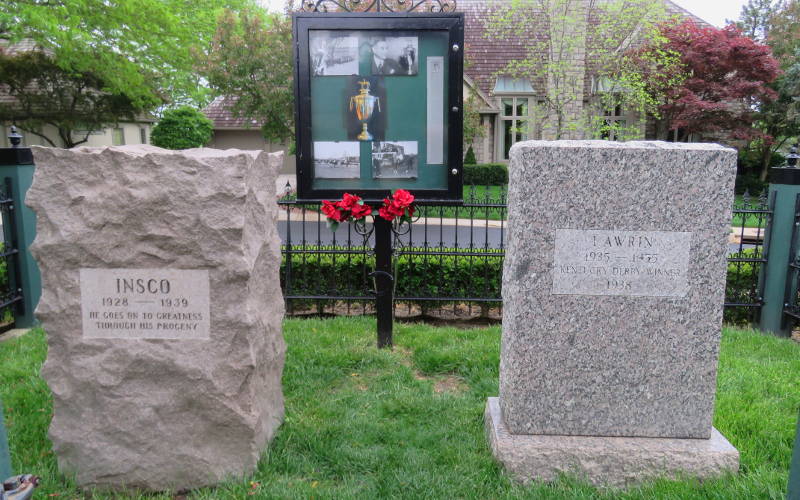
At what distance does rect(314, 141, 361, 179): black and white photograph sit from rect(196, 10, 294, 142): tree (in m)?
11.5

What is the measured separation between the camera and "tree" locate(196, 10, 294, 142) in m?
15.3

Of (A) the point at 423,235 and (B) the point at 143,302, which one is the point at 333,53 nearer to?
(B) the point at 143,302

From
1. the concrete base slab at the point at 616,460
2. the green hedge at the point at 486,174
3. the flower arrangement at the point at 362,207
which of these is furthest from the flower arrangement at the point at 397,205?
the green hedge at the point at 486,174

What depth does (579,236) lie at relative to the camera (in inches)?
117

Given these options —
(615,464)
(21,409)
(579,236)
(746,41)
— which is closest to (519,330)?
(579,236)

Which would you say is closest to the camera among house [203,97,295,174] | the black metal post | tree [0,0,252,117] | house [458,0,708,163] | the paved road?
the black metal post

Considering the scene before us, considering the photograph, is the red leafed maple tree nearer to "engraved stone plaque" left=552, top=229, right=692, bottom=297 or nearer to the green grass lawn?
the green grass lawn

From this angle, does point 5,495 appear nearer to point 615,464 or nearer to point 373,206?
point 615,464

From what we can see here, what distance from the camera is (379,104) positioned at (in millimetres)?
4852

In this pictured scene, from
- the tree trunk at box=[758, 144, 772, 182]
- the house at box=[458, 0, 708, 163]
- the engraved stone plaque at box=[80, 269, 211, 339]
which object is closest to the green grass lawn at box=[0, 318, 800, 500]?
the engraved stone plaque at box=[80, 269, 211, 339]

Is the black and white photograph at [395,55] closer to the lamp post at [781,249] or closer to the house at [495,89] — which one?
the lamp post at [781,249]

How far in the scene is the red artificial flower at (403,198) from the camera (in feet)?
15.8

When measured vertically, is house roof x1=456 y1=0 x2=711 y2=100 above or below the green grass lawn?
above

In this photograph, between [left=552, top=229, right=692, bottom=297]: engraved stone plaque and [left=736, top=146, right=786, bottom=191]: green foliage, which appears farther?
[left=736, top=146, right=786, bottom=191]: green foliage
